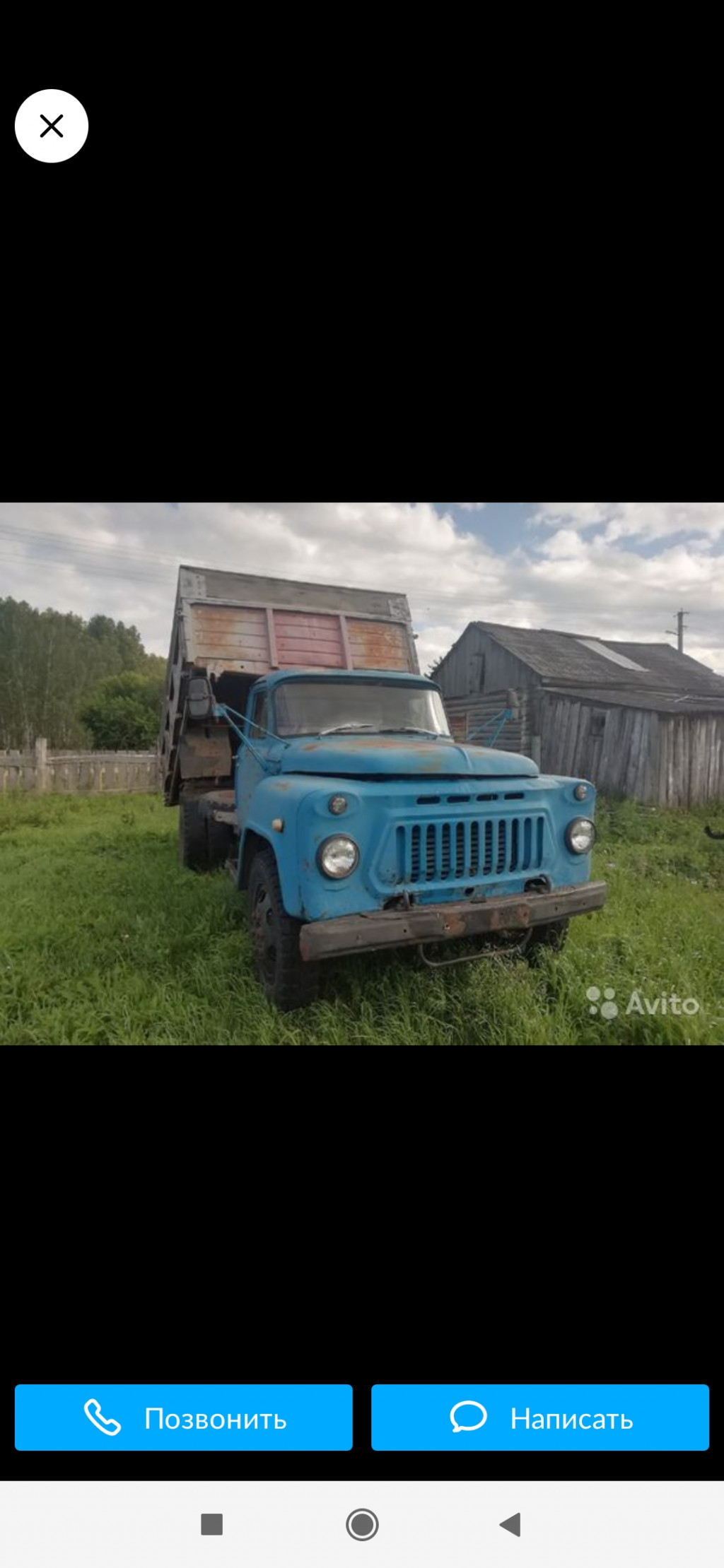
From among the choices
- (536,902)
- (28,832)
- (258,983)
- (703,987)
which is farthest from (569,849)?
(28,832)

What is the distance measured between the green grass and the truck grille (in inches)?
13.9

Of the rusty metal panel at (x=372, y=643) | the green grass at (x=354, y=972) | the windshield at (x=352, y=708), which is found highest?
the rusty metal panel at (x=372, y=643)

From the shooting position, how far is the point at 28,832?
3.17 m

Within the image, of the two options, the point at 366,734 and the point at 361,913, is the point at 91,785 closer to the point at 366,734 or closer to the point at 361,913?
the point at 366,734

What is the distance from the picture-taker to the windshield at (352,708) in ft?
8.32

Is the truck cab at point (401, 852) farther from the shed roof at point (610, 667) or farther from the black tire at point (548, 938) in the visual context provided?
the shed roof at point (610, 667)

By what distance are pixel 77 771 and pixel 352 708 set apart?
1.97 metres

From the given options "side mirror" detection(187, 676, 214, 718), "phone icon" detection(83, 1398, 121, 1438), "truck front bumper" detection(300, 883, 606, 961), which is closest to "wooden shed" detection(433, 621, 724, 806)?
"truck front bumper" detection(300, 883, 606, 961)

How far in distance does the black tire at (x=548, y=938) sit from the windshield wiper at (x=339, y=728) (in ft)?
3.72

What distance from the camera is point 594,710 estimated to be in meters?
2.87

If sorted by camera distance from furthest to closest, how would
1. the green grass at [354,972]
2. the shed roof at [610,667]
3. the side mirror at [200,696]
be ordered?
the side mirror at [200,696] → the shed roof at [610,667] → the green grass at [354,972]

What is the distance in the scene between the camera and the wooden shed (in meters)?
2.58
